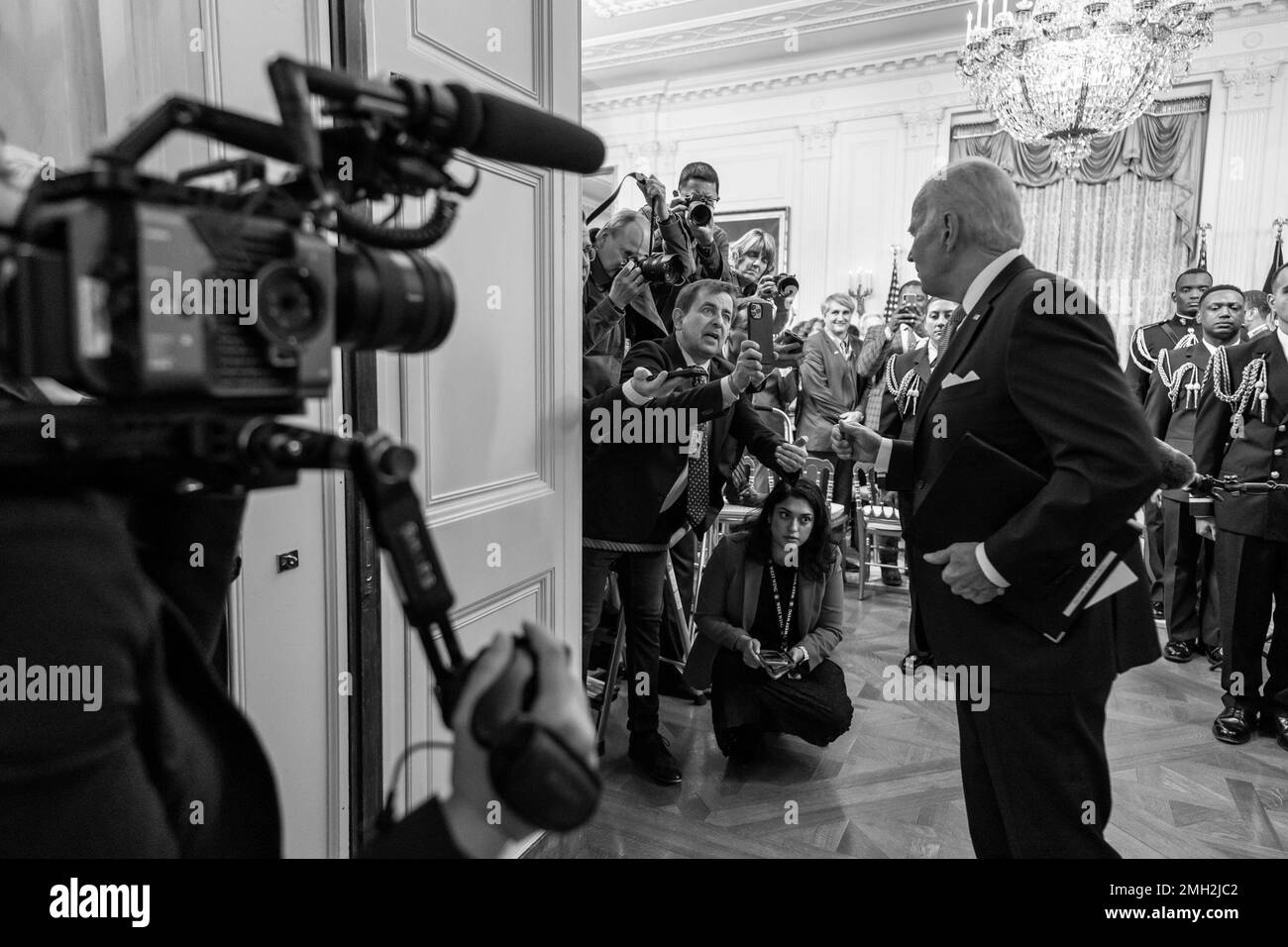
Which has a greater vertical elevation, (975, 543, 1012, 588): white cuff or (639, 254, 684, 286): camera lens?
(639, 254, 684, 286): camera lens

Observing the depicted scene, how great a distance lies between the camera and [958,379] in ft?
4.85

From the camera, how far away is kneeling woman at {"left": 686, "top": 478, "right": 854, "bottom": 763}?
8.36 feet

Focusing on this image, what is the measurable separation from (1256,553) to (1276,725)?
1.99 ft

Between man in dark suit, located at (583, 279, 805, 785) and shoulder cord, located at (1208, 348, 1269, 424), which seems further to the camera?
shoulder cord, located at (1208, 348, 1269, 424)

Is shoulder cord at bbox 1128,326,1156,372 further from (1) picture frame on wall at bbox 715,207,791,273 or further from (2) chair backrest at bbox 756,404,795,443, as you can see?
(1) picture frame on wall at bbox 715,207,791,273

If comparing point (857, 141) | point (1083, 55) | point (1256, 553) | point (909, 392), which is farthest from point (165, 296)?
point (857, 141)

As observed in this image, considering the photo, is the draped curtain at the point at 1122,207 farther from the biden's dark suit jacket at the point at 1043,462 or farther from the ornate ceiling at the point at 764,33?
the biden's dark suit jacket at the point at 1043,462

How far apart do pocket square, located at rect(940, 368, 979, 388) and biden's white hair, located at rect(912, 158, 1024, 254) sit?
26 centimetres

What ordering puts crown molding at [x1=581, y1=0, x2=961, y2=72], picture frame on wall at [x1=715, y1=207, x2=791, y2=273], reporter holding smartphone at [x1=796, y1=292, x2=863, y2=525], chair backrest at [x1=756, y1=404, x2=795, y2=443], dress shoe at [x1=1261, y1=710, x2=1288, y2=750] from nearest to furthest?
dress shoe at [x1=1261, y1=710, x2=1288, y2=750] → chair backrest at [x1=756, y1=404, x2=795, y2=443] → reporter holding smartphone at [x1=796, y1=292, x2=863, y2=525] → crown molding at [x1=581, y1=0, x2=961, y2=72] → picture frame on wall at [x1=715, y1=207, x2=791, y2=273]

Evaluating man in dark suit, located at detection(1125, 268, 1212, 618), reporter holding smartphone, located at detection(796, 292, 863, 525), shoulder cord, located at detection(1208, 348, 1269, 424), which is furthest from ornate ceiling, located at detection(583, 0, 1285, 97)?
shoulder cord, located at detection(1208, 348, 1269, 424)

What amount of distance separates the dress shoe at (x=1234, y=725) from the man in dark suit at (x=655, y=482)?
5.87ft
